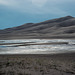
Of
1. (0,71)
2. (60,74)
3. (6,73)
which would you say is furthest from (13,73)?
(60,74)

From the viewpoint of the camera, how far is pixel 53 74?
866 centimetres

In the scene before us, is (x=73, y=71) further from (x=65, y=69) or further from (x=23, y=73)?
(x=23, y=73)

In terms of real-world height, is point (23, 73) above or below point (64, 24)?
below

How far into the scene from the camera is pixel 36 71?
30.0ft

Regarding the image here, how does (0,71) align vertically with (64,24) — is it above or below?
below

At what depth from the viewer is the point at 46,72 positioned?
8.92 meters

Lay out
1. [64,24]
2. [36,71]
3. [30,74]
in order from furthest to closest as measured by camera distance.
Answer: [64,24] < [36,71] < [30,74]

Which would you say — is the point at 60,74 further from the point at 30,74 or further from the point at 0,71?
the point at 0,71

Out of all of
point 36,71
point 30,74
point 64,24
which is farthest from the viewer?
point 64,24

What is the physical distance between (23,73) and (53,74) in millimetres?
1924

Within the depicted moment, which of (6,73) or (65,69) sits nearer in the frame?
(6,73)

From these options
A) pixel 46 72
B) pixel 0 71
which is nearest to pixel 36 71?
pixel 46 72

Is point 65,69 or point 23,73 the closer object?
point 23,73

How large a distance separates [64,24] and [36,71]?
132871 mm
